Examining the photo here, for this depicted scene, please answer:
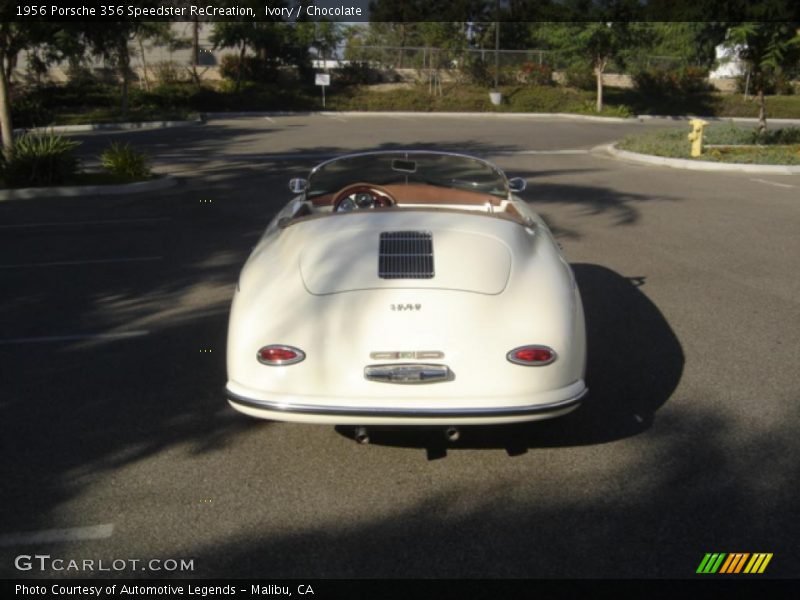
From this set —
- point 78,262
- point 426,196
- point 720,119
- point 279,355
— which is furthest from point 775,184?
point 720,119

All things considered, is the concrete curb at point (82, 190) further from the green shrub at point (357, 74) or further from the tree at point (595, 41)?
the green shrub at point (357, 74)

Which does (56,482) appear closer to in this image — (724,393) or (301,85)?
(724,393)

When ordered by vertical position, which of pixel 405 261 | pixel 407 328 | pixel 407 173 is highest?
pixel 407 173

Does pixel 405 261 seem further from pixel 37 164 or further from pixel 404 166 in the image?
pixel 37 164

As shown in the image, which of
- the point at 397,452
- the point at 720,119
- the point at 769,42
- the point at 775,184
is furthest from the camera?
the point at 720,119

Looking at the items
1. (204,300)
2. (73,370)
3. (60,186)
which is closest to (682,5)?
(60,186)

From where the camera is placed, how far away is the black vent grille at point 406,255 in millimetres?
4145

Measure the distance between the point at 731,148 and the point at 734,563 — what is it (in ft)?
63.2

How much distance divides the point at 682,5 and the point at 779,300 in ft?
53.1

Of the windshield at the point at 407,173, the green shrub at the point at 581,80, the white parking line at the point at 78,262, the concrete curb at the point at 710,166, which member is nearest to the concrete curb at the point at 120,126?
the concrete curb at the point at 710,166

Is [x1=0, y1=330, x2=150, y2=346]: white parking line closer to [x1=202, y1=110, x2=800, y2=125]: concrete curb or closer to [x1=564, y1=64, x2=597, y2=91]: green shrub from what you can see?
[x1=202, y1=110, x2=800, y2=125]: concrete curb

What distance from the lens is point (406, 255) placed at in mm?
4285

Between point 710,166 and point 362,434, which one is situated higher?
point 710,166

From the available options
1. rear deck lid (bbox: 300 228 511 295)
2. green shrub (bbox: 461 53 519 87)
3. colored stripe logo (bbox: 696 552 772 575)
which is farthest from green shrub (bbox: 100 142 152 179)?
green shrub (bbox: 461 53 519 87)
